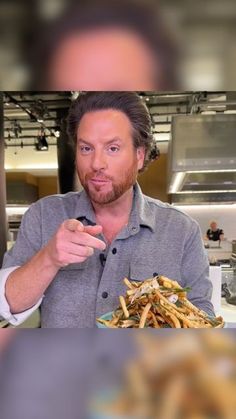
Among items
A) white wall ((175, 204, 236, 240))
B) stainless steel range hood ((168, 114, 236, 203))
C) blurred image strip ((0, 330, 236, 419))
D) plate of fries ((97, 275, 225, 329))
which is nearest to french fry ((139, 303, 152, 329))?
plate of fries ((97, 275, 225, 329))

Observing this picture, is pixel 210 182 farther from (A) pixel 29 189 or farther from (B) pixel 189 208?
(A) pixel 29 189

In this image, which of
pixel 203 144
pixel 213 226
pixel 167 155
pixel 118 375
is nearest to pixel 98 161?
pixel 118 375

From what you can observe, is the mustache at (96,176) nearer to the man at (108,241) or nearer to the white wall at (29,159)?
the man at (108,241)

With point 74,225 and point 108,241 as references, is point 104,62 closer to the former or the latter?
point 74,225

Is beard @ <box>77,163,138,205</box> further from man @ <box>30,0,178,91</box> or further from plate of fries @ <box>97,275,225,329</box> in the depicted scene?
man @ <box>30,0,178,91</box>

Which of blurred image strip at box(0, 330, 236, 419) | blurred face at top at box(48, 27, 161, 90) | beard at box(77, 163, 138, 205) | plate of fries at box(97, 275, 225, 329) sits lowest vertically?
plate of fries at box(97, 275, 225, 329)

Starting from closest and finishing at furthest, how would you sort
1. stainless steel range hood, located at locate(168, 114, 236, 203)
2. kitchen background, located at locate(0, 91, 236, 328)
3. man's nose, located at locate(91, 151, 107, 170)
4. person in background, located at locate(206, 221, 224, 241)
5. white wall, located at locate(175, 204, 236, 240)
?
man's nose, located at locate(91, 151, 107, 170) → kitchen background, located at locate(0, 91, 236, 328) → stainless steel range hood, located at locate(168, 114, 236, 203) → person in background, located at locate(206, 221, 224, 241) → white wall, located at locate(175, 204, 236, 240)
